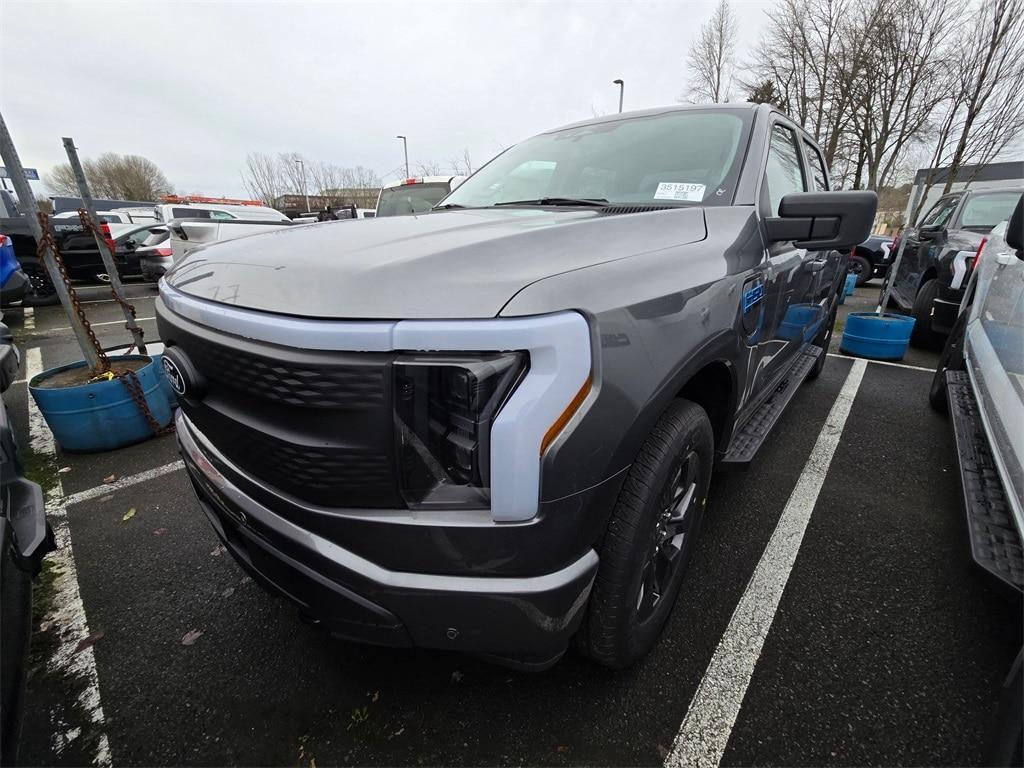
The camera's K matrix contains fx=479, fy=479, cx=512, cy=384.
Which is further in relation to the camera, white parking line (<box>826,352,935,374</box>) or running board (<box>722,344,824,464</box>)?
white parking line (<box>826,352,935,374</box>)

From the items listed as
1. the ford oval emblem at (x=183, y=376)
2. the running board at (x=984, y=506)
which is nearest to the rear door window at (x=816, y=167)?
the running board at (x=984, y=506)

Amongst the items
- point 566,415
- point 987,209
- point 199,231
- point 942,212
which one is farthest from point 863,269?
point 199,231

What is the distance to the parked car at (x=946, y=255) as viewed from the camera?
16.2 feet

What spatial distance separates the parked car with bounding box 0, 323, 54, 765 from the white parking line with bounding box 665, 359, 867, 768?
1.74 metres

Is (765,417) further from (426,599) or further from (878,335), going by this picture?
(878,335)

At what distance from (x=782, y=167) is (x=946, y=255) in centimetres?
413

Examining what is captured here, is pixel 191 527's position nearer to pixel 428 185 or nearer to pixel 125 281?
pixel 428 185

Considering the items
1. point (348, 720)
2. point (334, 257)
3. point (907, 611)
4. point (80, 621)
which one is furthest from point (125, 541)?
point (907, 611)

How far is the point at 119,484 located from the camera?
303cm

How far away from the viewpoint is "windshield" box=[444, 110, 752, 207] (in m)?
2.01

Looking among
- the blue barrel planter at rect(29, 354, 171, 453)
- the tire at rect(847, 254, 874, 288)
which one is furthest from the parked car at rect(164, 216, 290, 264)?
the tire at rect(847, 254, 874, 288)

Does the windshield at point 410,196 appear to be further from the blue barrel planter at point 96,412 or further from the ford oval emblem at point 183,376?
the ford oval emblem at point 183,376

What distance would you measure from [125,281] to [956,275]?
1657 centimetres

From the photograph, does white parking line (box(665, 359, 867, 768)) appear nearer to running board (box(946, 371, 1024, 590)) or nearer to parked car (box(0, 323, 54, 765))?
running board (box(946, 371, 1024, 590))
